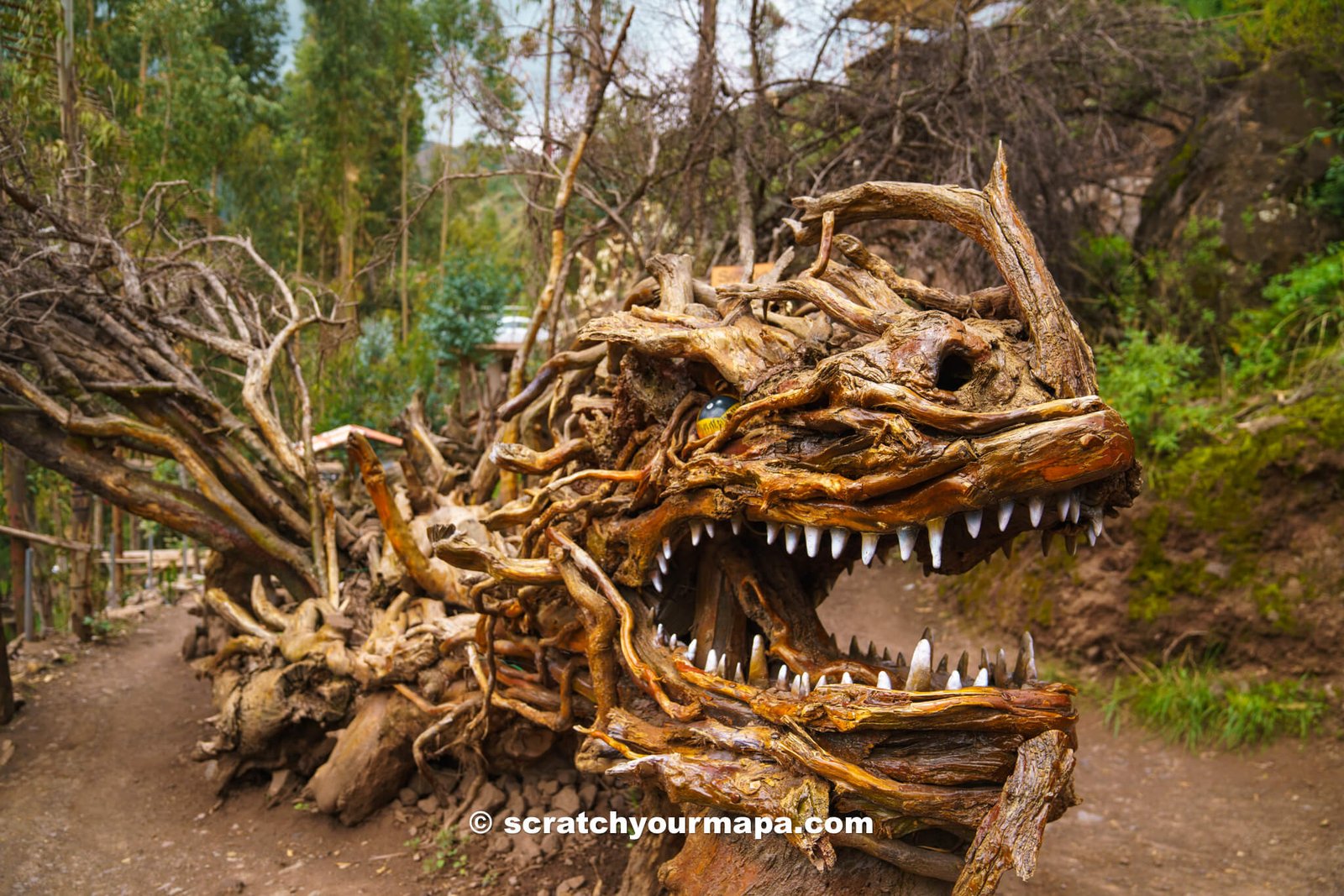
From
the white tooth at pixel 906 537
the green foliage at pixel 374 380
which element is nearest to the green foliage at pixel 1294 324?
the white tooth at pixel 906 537

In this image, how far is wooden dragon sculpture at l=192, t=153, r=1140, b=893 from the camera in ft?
7.69

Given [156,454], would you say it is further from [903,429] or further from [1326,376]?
[1326,376]

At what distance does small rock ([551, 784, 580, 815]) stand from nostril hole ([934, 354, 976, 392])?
303 cm

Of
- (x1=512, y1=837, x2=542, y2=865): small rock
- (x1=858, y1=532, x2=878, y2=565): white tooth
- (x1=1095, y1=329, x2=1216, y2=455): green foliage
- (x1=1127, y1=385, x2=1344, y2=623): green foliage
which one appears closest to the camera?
(x1=858, y1=532, x2=878, y2=565): white tooth

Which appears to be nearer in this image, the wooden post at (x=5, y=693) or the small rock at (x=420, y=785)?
the small rock at (x=420, y=785)

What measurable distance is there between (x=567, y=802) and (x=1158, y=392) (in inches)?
225

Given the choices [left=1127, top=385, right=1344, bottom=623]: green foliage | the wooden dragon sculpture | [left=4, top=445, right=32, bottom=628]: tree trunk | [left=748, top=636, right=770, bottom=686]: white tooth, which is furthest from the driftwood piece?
[left=4, top=445, right=32, bottom=628]: tree trunk

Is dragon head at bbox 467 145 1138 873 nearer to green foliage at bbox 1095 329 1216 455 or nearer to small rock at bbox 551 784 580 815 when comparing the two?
small rock at bbox 551 784 580 815

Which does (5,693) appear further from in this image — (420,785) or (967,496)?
(967,496)

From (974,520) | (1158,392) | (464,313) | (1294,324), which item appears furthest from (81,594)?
(1294,324)

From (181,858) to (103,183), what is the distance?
19.2ft

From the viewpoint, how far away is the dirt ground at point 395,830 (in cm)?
422

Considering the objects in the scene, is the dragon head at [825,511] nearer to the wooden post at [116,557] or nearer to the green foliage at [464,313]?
the green foliage at [464,313]

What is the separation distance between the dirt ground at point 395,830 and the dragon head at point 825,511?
142 centimetres
